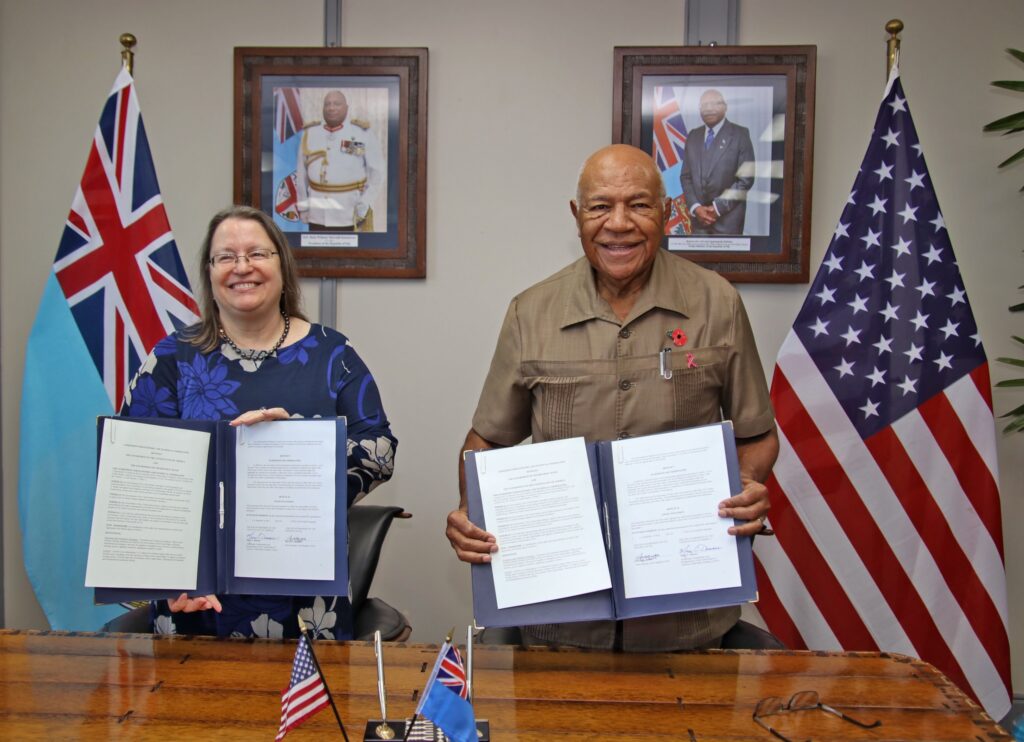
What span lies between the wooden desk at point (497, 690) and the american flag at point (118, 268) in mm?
1480

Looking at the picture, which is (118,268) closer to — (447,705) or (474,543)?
(474,543)

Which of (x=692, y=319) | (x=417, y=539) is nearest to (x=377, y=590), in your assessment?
(x=417, y=539)

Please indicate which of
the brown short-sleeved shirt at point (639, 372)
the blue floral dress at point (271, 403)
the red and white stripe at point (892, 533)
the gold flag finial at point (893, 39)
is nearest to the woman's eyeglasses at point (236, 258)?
the blue floral dress at point (271, 403)

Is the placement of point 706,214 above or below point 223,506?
above

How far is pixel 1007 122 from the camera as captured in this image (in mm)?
2793

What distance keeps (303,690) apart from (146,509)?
65 centimetres

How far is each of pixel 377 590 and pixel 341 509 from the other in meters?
1.65

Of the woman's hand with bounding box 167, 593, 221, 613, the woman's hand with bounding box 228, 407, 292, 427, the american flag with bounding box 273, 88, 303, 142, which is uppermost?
the american flag with bounding box 273, 88, 303, 142

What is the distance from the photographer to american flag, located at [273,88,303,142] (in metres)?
3.11

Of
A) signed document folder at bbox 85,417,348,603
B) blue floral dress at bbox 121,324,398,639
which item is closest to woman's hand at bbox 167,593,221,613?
signed document folder at bbox 85,417,348,603

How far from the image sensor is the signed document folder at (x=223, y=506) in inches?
64.9

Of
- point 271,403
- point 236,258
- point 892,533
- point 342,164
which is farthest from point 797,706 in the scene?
point 342,164

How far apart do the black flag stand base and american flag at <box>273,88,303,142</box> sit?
7.84 ft

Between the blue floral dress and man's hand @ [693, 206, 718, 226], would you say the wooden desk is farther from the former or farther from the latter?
man's hand @ [693, 206, 718, 226]
